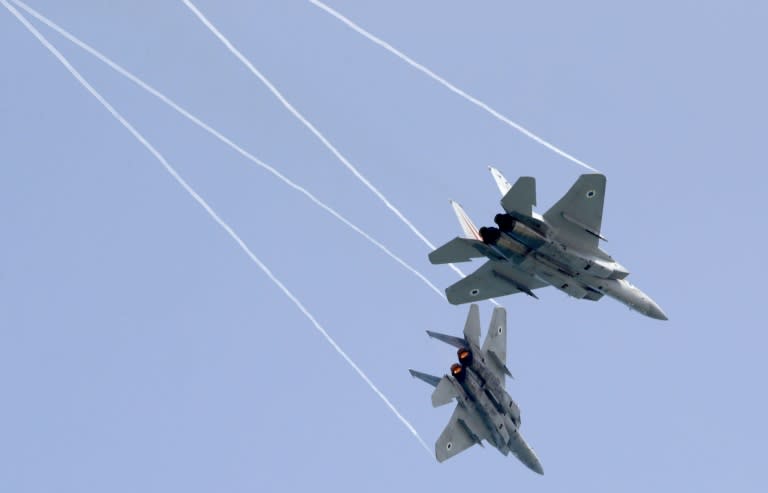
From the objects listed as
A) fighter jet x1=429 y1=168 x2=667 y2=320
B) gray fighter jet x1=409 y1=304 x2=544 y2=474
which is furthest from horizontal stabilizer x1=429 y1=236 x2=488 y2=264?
gray fighter jet x1=409 y1=304 x2=544 y2=474

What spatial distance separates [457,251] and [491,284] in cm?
391

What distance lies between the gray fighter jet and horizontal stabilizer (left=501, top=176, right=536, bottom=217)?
6.60 meters

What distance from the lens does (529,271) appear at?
3017 cm

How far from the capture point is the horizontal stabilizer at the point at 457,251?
28859 mm

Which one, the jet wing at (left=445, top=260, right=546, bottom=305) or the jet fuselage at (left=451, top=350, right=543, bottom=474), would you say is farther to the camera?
the jet fuselage at (left=451, top=350, right=543, bottom=474)

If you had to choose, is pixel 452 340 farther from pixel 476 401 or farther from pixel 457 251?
A: pixel 457 251

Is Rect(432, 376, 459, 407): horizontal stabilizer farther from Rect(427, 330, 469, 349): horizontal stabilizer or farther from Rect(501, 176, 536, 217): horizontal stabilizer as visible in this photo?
Rect(501, 176, 536, 217): horizontal stabilizer

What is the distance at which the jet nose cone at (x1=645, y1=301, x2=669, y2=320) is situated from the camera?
102 feet

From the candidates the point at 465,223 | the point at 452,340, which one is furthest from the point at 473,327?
the point at 465,223

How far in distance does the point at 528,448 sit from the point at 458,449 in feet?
6.86

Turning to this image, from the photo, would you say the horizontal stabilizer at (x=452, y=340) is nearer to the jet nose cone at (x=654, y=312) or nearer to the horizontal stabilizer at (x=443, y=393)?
the horizontal stabilizer at (x=443, y=393)

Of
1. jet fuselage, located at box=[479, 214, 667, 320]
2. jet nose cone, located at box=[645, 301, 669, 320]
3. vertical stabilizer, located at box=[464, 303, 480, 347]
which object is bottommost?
jet nose cone, located at box=[645, 301, 669, 320]

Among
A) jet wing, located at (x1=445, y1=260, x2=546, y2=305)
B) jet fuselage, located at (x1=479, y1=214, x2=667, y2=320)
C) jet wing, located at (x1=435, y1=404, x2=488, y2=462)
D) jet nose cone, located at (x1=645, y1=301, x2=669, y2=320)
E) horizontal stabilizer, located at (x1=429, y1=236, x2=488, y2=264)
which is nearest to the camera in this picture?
jet fuselage, located at (x1=479, y1=214, x2=667, y2=320)

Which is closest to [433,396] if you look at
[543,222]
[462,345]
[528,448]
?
[462,345]
